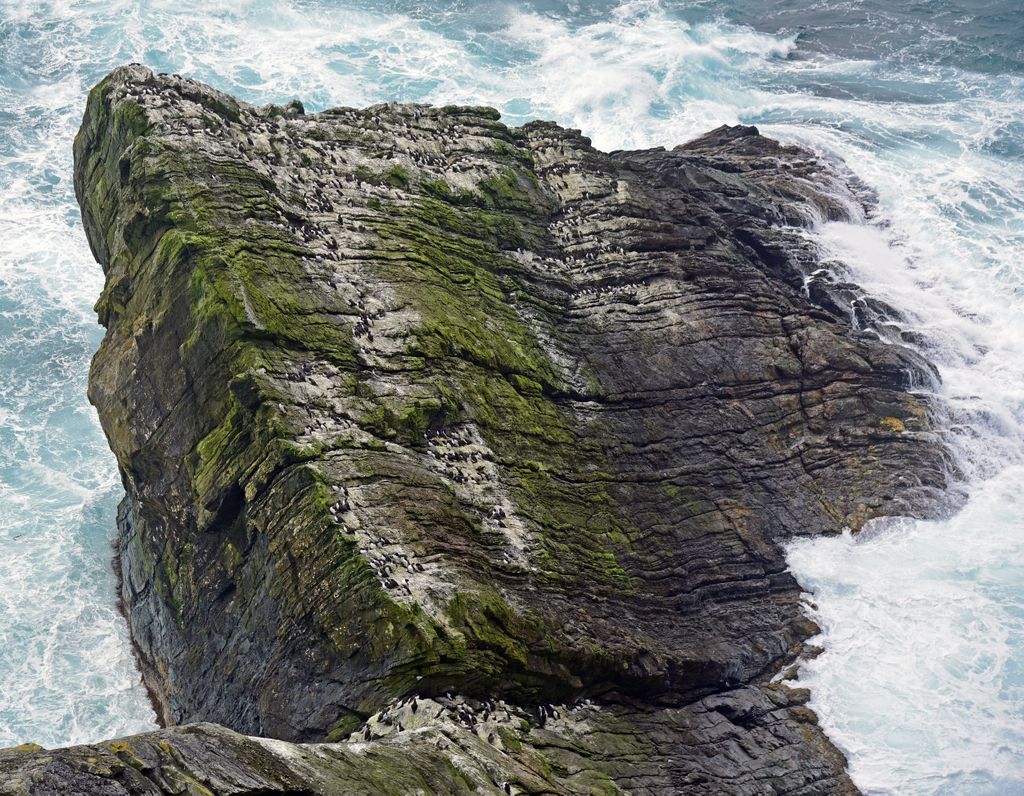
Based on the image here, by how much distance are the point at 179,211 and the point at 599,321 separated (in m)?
15.0

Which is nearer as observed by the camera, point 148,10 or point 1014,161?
point 1014,161

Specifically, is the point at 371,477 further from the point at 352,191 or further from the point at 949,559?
the point at 949,559

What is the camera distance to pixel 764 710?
31531 millimetres

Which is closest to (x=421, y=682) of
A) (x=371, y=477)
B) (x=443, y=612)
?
(x=443, y=612)

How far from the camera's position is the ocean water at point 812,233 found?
34281mm

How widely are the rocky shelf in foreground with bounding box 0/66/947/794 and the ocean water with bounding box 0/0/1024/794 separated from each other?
2113 mm

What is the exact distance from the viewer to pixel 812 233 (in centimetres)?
4744

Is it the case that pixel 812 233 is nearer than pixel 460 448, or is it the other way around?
pixel 460 448

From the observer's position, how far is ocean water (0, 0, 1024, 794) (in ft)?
112

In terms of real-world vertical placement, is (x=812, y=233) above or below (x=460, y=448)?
above

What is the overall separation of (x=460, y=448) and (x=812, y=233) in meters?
23.0

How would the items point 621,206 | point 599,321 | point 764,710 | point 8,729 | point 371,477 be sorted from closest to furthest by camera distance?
point 371,477
point 764,710
point 8,729
point 599,321
point 621,206

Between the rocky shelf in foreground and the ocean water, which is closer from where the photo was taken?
the rocky shelf in foreground

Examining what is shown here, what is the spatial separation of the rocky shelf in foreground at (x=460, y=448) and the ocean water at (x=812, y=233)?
6.93 feet
